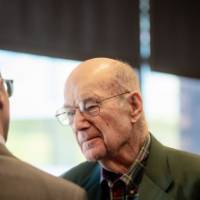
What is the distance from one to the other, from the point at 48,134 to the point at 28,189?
2.58 m

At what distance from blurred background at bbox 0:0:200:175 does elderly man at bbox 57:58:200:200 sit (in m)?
1.52

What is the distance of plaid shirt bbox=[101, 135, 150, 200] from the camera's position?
1.94 meters

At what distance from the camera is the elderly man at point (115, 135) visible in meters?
1.93

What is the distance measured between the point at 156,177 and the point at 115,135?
21 centimetres

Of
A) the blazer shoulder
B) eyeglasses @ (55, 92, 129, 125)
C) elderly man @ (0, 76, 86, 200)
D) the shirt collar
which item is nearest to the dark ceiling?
eyeglasses @ (55, 92, 129, 125)

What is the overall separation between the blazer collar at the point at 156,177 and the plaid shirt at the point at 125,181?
0.03 metres

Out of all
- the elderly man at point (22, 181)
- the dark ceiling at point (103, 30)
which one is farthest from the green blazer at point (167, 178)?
the dark ceiling at point (103, 30)

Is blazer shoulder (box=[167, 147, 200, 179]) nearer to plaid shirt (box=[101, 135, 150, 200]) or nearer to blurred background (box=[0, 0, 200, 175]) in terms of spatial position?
plaid shirt (box=[101, 135, 150, 200])

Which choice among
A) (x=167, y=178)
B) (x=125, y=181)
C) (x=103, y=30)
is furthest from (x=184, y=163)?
(x=103, y=30)

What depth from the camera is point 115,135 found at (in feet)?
6.47


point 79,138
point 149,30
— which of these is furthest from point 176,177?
point 149,30

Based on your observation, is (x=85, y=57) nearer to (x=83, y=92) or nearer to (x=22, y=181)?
(x=83, y=92)

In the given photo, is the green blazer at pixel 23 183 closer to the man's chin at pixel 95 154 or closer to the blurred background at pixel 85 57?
the man's chin at pixel 95 154

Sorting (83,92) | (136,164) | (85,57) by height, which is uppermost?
(83,92)
